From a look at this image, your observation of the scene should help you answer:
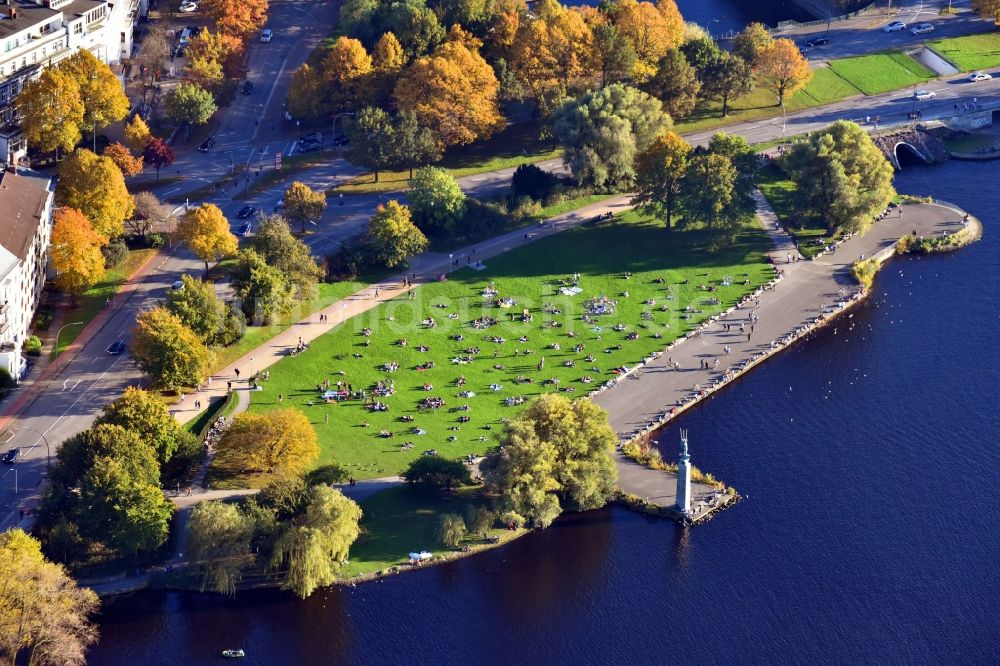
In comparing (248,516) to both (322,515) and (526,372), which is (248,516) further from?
(526,372)

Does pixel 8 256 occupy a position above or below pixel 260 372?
above

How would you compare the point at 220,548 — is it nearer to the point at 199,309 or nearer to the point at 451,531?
the point at 451,531

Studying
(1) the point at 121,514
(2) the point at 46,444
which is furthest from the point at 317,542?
(2) the point at 46,444

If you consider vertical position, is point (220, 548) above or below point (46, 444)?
below

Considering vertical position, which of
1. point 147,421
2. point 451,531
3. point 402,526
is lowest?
point 402,526

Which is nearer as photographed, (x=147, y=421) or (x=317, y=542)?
(x=317, y=542)

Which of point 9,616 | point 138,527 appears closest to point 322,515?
point 138,527

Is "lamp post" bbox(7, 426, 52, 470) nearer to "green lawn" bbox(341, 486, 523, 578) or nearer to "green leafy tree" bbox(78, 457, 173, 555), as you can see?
"green leafy tree" bbox(78, 457, 173, 555)
